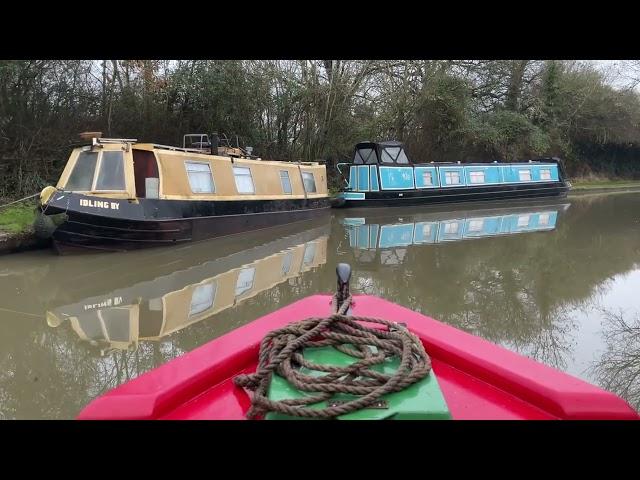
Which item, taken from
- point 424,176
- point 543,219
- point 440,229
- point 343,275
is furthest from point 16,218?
point 543,219

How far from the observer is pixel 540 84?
65.8 ft

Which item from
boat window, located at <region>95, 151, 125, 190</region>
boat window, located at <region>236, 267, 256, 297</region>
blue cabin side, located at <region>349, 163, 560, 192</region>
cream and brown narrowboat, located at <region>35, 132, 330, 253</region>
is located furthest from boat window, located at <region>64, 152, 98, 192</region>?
blue cabin side, located at <region>349, 163, 560, 192</region>

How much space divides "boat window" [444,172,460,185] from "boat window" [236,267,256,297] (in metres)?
10.1

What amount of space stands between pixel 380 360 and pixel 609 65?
26277 mm

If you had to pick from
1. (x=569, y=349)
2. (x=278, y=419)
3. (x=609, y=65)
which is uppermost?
(x=609, y=65)

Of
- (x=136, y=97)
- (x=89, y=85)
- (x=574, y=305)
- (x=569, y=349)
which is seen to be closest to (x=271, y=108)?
(x=136, y=97)

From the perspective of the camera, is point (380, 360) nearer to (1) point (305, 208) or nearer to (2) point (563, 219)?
(1) point (305, 208)

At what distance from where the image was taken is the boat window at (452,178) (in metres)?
14.9

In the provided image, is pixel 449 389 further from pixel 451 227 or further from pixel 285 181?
pixel 285 181

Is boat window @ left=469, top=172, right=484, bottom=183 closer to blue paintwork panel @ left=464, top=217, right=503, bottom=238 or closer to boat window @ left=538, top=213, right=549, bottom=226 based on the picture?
boat window @ left=538, top=213, right=549, bottom=226

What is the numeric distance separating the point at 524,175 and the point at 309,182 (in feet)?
29.8

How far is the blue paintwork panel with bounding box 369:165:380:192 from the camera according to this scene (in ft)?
43.8

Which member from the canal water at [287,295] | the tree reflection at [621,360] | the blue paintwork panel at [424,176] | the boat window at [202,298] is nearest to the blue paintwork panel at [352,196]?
the blue paintwork panel at [424,176]

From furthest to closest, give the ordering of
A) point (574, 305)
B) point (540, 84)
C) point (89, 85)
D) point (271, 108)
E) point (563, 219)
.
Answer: point (540, 84), point (271, 108), point (563, 219), point (89, 85), point (574, 305)
